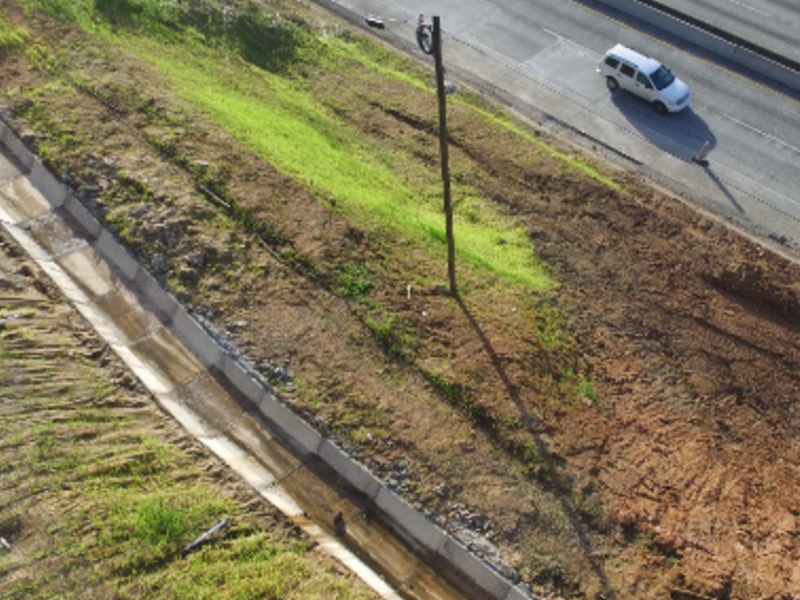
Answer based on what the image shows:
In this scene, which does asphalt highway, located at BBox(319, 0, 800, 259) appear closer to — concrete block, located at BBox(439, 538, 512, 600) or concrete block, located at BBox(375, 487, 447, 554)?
concrete block, located at BBox(439, 538, 512, 600)

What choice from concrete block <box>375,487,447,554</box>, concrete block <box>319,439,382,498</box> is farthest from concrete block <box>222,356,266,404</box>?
concrete block <box>375,487,447,554</box>

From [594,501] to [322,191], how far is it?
991 centimetres

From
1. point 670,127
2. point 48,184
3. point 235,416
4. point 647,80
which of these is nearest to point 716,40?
point 647,80

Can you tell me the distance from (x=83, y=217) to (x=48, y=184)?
5.24 ft

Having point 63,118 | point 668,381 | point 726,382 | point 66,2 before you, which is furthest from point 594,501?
point 66,2

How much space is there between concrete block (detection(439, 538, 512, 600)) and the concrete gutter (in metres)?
22.8

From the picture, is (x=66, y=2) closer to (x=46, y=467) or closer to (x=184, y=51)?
(x=184, y=51)

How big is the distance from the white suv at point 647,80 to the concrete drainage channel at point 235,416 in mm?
18214

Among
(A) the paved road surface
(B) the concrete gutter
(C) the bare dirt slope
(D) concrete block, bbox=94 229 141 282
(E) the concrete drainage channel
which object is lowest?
(E) the concrete drainage channel

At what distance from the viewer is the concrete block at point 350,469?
47.4ft

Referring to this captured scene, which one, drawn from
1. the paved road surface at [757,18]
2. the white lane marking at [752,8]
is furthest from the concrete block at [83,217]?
the white lane marking at [752,8]

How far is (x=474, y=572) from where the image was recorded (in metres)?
13.6

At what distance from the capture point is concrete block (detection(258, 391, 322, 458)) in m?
15.0

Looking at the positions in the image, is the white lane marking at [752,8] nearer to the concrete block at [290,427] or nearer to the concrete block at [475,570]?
the concrete block at [290,427]
